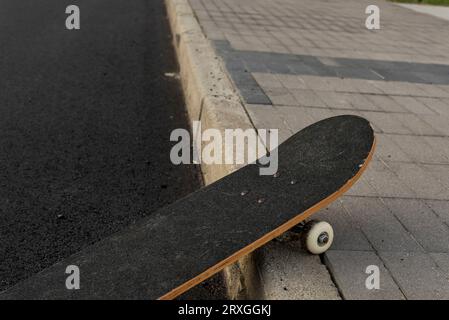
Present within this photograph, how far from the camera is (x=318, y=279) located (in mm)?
2430

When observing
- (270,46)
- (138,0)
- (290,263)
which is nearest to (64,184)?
(290,263)

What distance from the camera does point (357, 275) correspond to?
2471 millimetres

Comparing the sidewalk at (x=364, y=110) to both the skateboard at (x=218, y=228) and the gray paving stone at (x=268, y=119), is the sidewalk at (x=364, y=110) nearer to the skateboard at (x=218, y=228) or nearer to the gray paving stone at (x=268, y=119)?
the gray paving stone at (x=268, y=119)

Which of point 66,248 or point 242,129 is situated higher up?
point 242,129

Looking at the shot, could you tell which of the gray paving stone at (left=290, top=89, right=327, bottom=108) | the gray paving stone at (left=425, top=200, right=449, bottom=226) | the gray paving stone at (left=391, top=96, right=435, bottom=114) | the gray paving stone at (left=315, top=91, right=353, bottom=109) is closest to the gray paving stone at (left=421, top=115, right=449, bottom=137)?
the gray paving stone at (left=391, top=96, right=435, bottom=114)

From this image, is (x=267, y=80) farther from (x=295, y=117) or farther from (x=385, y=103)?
(x=385, y=103)

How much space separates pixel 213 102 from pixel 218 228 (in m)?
2.14

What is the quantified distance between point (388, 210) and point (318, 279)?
0.97 m

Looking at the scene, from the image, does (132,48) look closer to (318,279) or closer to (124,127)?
(124,127)

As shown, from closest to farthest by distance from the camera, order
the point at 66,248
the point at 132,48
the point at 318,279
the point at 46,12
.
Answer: the point at 318,279 → the point at 66,248 → the point at 132,48 → the point at 46,12

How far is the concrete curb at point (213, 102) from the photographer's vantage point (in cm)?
275

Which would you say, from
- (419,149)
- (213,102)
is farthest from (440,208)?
(213,102)

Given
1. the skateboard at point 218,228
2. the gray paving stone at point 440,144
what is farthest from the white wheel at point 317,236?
the gray paving stone at point 440,144

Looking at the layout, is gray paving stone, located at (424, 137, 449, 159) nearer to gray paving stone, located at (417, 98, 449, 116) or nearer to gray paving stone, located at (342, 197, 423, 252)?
gray paving stone, located at (417, 98, 449, 116)
